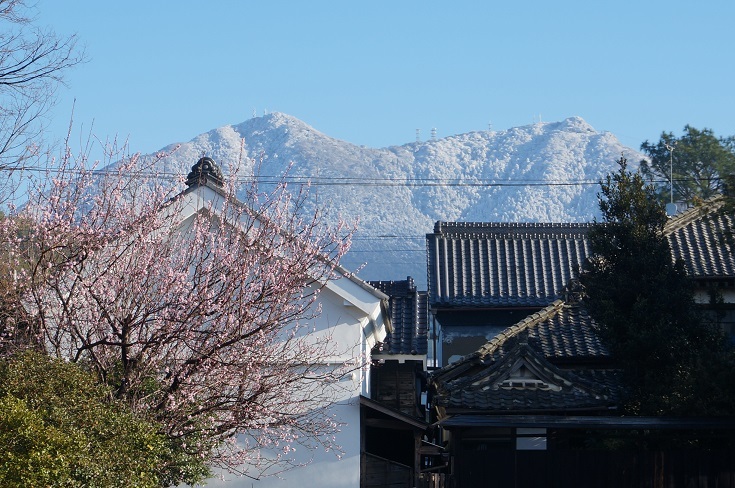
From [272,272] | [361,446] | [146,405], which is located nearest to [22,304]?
[146,405]

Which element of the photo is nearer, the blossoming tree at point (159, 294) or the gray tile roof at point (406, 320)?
the blossoming tree at point (159, 294)

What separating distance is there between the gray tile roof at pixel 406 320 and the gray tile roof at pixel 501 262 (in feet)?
18.8

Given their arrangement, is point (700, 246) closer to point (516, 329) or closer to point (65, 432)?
point (516, 329)

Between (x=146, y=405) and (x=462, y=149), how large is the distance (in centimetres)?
16398

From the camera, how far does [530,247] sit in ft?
105

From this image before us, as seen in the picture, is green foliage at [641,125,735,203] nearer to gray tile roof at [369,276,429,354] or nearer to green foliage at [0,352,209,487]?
gray tile roof at [369,276,429,354]

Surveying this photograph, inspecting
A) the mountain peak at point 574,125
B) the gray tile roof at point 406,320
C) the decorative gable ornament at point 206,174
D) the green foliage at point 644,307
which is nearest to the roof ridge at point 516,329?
the gray tile roof at point 406,320

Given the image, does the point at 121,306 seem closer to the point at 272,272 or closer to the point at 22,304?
the point at 22,304

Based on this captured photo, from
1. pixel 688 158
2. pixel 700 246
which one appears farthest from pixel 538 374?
pixel 688 158

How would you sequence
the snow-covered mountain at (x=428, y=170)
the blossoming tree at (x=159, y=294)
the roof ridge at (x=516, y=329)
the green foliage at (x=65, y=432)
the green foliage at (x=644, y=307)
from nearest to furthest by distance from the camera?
the green foliage at (x=65, y=432) < the blossoming tree at (x=159, y=294) < the green foliage at (x=644, y=307) < the roof ridge at (x=516, y=329) < the snow-covered mountain at (x=428, y=170)

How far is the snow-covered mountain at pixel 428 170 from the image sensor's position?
460 ft

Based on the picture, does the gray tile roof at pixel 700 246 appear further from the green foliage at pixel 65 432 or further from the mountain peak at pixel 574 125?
the mountain peak at pixel 574 125

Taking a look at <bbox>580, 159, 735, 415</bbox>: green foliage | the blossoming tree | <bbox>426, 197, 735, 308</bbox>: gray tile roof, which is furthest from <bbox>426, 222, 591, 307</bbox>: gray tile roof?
the blossoming tree

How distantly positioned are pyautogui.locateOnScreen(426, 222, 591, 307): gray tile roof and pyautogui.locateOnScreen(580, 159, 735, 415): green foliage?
10.9m
